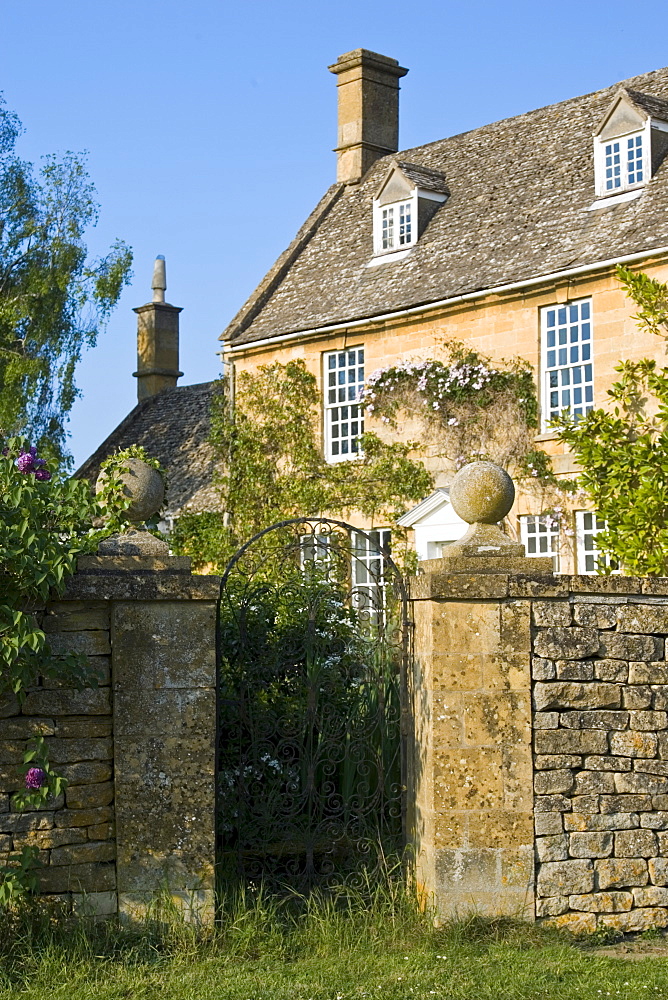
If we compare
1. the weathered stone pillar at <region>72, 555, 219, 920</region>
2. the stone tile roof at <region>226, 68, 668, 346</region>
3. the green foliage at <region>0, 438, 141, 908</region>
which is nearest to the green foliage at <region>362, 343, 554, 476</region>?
the stone tile roof at <region>226, 68, 668, 346</region>

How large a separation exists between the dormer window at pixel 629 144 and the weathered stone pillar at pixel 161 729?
12.7 m

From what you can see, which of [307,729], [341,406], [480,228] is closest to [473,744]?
[307,729]

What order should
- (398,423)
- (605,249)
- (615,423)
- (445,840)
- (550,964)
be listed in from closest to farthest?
1. (550,964)
2. (445,840)
3. (615,423)
4. (605,249)
5. (398,423)

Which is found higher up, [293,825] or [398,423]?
[398,423]

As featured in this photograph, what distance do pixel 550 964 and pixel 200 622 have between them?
2.51 m

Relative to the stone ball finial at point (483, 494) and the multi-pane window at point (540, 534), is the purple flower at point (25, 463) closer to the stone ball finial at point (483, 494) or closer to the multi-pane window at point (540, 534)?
the stone ball finial at point (483, 494)

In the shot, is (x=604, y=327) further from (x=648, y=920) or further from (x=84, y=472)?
(x=84, y=472)

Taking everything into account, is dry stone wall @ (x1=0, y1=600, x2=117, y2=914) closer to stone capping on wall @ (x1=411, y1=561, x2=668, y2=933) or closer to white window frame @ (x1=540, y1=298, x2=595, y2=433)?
stone capping on wall @ (x1=411, y1=561, x2=668, y2=933)

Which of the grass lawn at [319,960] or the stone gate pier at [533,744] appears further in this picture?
the stone gate pier at [533,744]

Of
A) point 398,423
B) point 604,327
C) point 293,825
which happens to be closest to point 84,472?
point 398,423

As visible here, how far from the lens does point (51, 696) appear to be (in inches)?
264

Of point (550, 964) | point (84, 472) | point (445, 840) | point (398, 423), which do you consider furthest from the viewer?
point (84, 472)

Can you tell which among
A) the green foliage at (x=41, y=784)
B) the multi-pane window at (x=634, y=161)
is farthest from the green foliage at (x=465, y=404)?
the green foliage at (x=41, y=784)

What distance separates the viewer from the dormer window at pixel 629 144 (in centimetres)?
1767
